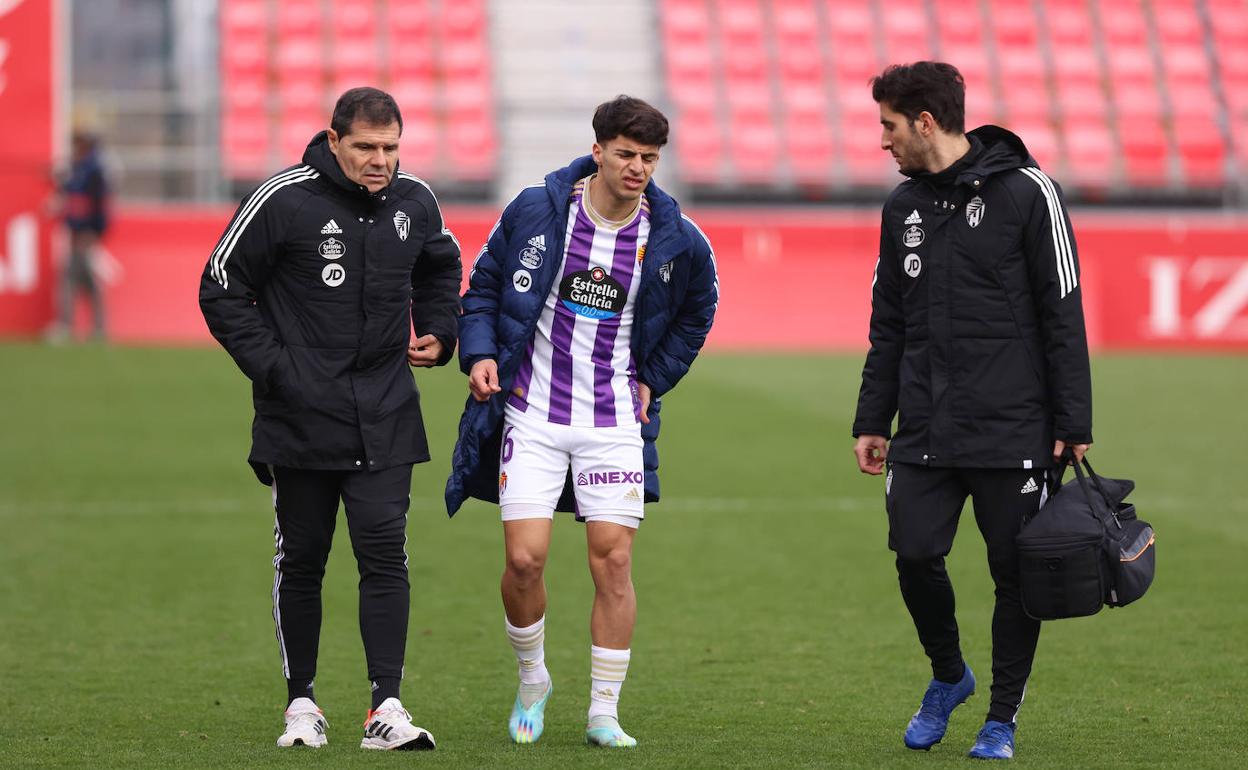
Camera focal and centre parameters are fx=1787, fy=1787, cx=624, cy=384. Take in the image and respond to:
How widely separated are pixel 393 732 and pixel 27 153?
15677 millimetres

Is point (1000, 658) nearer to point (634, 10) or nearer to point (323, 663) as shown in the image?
point (323, 663)

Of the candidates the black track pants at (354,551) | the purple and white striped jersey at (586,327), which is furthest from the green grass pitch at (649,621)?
the purple and white striped jersey at (586,327)

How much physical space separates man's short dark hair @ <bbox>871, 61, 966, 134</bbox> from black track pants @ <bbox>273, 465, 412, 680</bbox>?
70.3 inches

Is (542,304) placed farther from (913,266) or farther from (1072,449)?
(1072,449)

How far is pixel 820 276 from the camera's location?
20.0 m

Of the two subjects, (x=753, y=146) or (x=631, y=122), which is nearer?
(x=631, y=122)

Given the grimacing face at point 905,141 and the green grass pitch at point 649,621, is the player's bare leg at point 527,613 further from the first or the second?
the grimacing face at point 905,141

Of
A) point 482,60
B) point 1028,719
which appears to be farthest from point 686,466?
point 482,60

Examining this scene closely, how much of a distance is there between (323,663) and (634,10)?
21363mm

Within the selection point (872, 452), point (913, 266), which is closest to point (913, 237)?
point (913, 266)

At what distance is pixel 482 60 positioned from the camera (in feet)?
83.6

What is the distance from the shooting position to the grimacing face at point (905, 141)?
16.3 feet

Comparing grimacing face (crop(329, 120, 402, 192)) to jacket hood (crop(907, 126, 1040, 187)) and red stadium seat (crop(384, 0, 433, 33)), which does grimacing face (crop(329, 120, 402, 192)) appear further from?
red stadium seat (crop(384, 0, 433, 33))

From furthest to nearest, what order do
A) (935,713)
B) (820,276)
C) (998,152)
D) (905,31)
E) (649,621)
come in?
(905,31), (820,276), (649,621), (935,713), (998,152)
